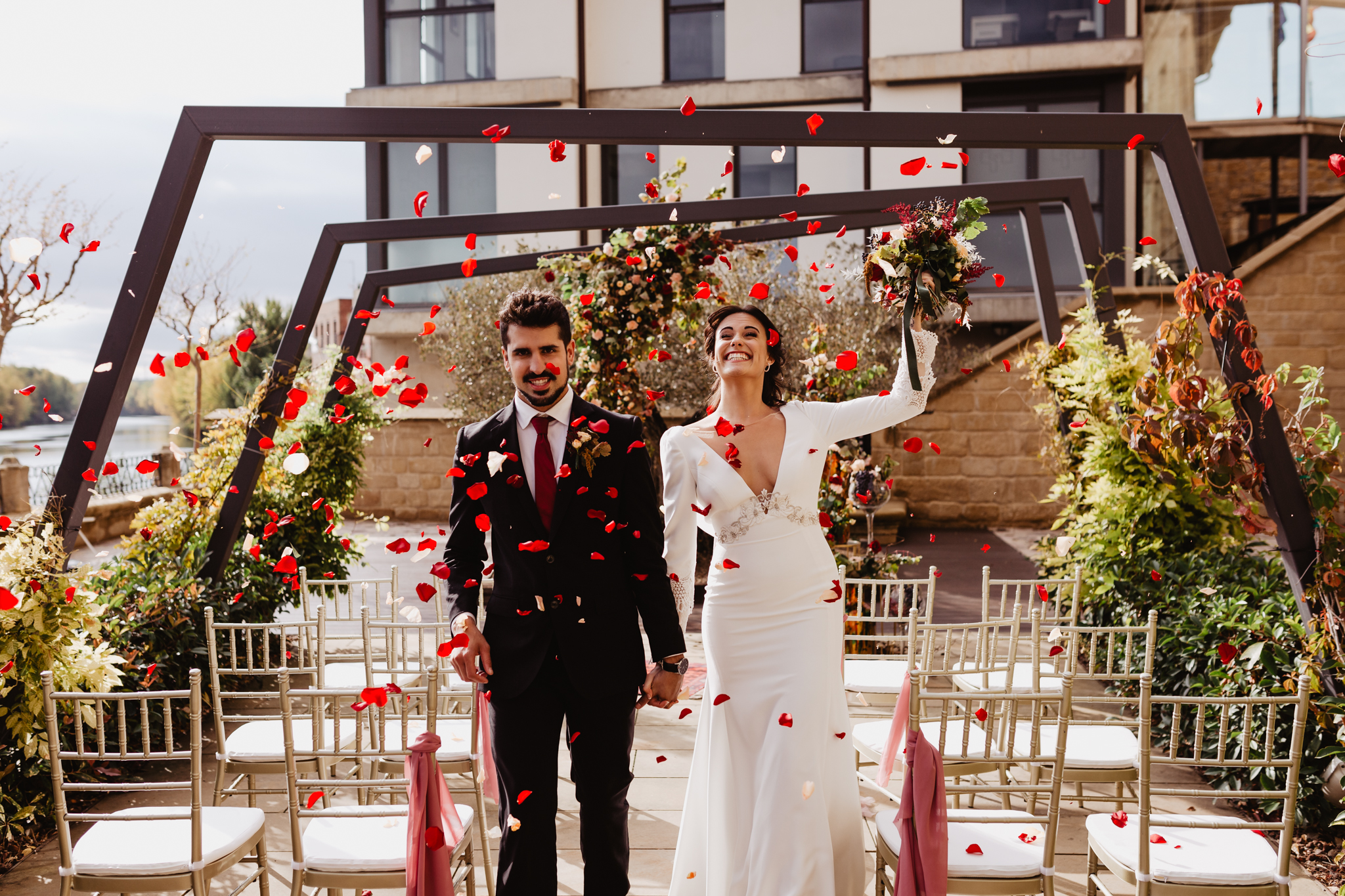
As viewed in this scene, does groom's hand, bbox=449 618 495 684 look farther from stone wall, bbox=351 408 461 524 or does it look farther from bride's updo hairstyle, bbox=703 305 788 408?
stone wall, bbox=351 408 461 524

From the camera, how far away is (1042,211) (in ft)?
43.7

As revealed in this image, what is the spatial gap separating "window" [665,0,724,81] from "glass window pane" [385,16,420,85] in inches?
164

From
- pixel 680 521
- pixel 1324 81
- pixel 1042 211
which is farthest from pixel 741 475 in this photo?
pixel 1324 81

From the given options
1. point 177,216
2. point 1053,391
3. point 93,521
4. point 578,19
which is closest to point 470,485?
point 177,216

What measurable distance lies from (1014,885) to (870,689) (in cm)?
153

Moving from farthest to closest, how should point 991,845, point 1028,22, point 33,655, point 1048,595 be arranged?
point 1028,22 < point 1048,595 < point 33,655 < point 991,845

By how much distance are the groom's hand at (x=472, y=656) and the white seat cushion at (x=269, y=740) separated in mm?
943

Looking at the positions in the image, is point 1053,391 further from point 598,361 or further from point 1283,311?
point 1283,311

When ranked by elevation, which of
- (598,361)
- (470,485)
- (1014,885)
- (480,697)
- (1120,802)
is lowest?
(1120,802)

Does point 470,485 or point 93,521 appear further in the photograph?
point 93,521

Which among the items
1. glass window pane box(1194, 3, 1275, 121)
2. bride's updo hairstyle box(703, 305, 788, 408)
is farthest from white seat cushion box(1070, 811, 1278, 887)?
glass window pane box(1194, 3, 1275, 121)

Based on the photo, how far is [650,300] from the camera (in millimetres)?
5988

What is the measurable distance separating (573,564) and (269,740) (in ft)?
5.29

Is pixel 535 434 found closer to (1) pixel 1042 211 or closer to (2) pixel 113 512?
(2) pixel 113 512
